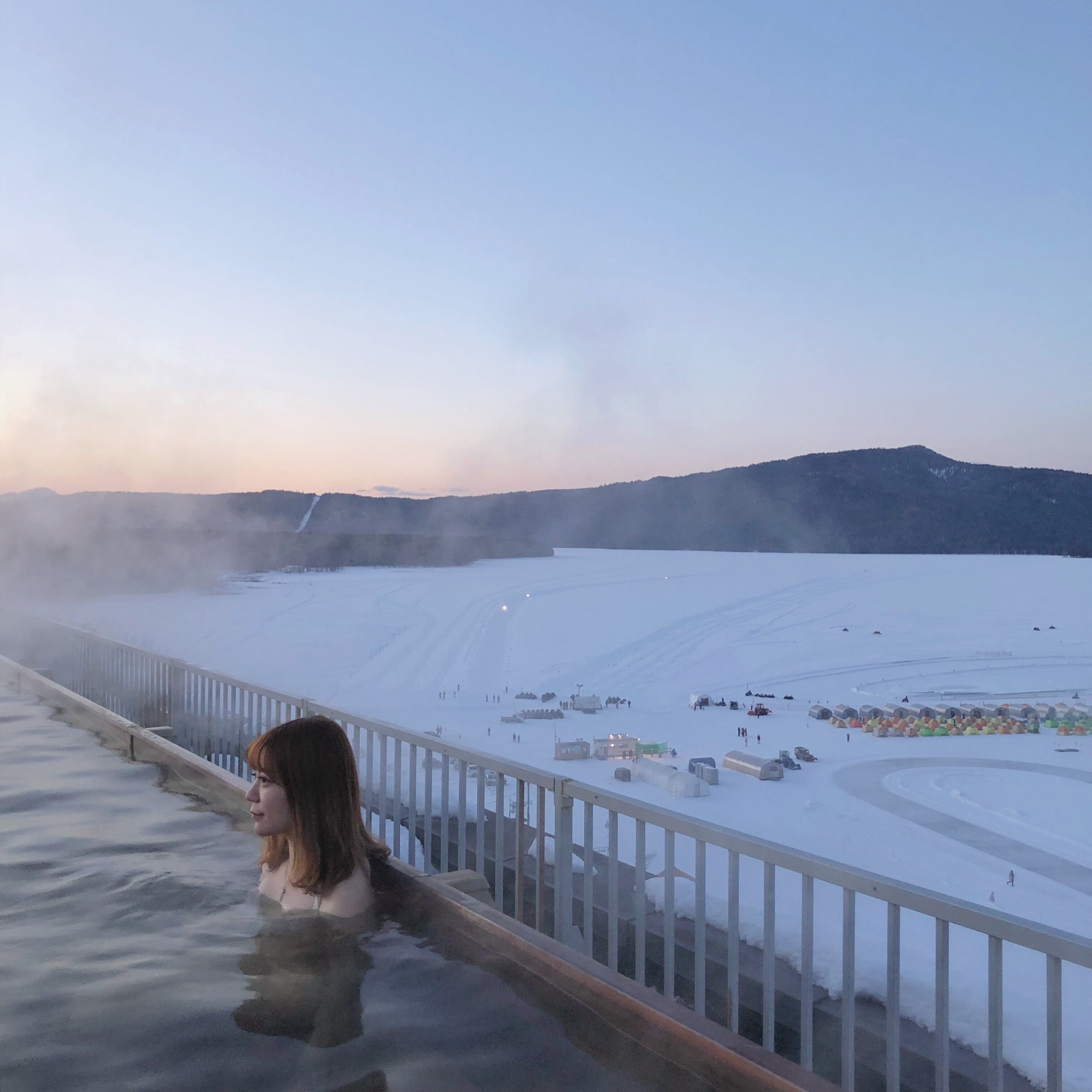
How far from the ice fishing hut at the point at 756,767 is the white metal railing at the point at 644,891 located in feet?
19.9

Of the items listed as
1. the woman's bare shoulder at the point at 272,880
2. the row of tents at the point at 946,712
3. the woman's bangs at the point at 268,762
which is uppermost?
the woman's bangs at the point at 268,762

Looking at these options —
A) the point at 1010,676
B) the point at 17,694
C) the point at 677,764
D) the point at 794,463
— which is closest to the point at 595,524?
the point at 794,463

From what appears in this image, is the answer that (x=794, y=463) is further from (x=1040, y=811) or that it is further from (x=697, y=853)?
(x=697, y=853)

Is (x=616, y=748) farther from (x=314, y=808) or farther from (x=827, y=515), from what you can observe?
(x=827, y=515)

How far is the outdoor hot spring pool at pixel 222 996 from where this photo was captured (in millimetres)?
2154

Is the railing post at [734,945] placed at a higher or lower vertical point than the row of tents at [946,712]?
higher

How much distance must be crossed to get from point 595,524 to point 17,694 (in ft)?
274

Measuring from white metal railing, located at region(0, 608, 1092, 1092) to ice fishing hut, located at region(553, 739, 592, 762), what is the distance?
6.19 m

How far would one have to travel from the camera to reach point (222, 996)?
2607mm

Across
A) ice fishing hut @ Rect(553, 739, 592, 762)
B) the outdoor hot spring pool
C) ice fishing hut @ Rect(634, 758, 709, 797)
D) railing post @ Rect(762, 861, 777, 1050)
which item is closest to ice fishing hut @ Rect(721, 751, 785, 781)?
ice fishing hut @ Rect(634, 758, 709, 797)

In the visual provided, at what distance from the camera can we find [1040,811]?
1151cm

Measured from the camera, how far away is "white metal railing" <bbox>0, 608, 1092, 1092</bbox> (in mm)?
1588

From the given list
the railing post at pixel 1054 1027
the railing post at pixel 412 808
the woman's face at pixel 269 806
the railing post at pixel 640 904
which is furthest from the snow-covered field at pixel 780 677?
the woman's face at pixel 269 806

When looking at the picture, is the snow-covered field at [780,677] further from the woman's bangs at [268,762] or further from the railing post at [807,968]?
the woman's bangs at [268,762]
